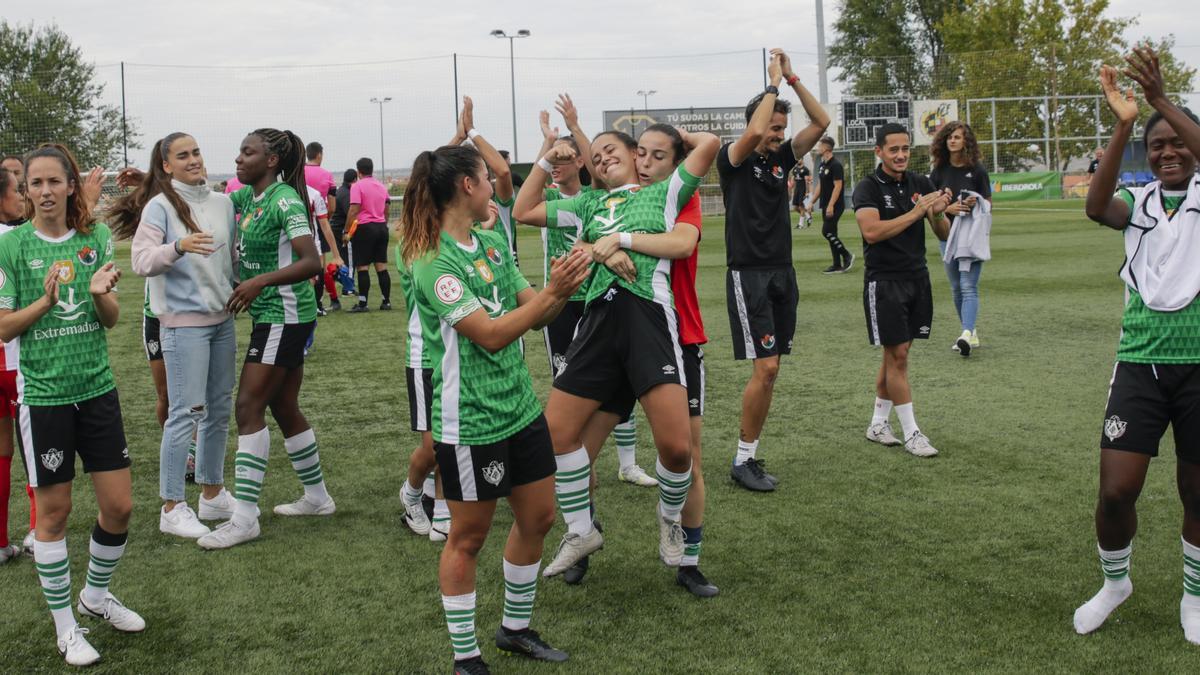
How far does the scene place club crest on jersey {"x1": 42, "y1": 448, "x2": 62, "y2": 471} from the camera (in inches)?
163

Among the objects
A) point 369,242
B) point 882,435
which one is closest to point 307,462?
point 882,435

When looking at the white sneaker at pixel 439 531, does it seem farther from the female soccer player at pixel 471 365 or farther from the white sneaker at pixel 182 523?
the female soccer player at pixel 471 365

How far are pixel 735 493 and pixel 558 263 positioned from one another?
300 centimetres

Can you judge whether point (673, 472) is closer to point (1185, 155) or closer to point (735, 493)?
point (735, 493)

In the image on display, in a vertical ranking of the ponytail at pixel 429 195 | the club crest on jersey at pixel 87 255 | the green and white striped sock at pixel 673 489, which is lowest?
the green and white striped sock at pixel 673 489

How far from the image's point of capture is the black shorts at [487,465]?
3.60m

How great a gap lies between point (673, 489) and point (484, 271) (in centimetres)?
143

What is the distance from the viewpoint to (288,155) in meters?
5.68

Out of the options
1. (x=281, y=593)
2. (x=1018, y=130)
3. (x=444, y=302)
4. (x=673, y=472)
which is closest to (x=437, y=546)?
(x=281, y=593)

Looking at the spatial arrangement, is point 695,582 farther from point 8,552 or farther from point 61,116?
point 61,116

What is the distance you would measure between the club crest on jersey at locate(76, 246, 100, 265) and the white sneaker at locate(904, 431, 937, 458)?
4.65 meters

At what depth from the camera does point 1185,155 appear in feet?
12.7

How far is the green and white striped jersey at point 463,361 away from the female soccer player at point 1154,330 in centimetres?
211

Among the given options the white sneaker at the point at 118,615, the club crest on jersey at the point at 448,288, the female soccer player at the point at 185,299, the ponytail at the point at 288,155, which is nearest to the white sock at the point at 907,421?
the ponytail at the point at 288,155
